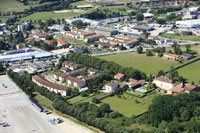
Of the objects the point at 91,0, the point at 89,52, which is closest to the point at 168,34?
the point at 89,52

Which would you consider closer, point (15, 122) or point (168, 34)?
point (15, 122)

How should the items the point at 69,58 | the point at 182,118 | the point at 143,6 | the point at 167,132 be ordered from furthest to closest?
the point at 143,6
the point at 69,58
the point at 182,118
the point at 167,132

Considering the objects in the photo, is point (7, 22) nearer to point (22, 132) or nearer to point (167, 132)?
point (22, 132)

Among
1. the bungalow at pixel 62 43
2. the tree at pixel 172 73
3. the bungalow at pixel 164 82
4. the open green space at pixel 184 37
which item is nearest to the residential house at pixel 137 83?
the bungalow at pixel 164 82

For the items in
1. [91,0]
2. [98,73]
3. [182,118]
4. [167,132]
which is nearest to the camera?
[167,132]

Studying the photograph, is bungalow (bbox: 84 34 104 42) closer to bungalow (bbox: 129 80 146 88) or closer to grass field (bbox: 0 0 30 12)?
bungalow (bbox: 129 80 146 88)

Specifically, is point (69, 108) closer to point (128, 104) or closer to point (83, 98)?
point (83, 98)
